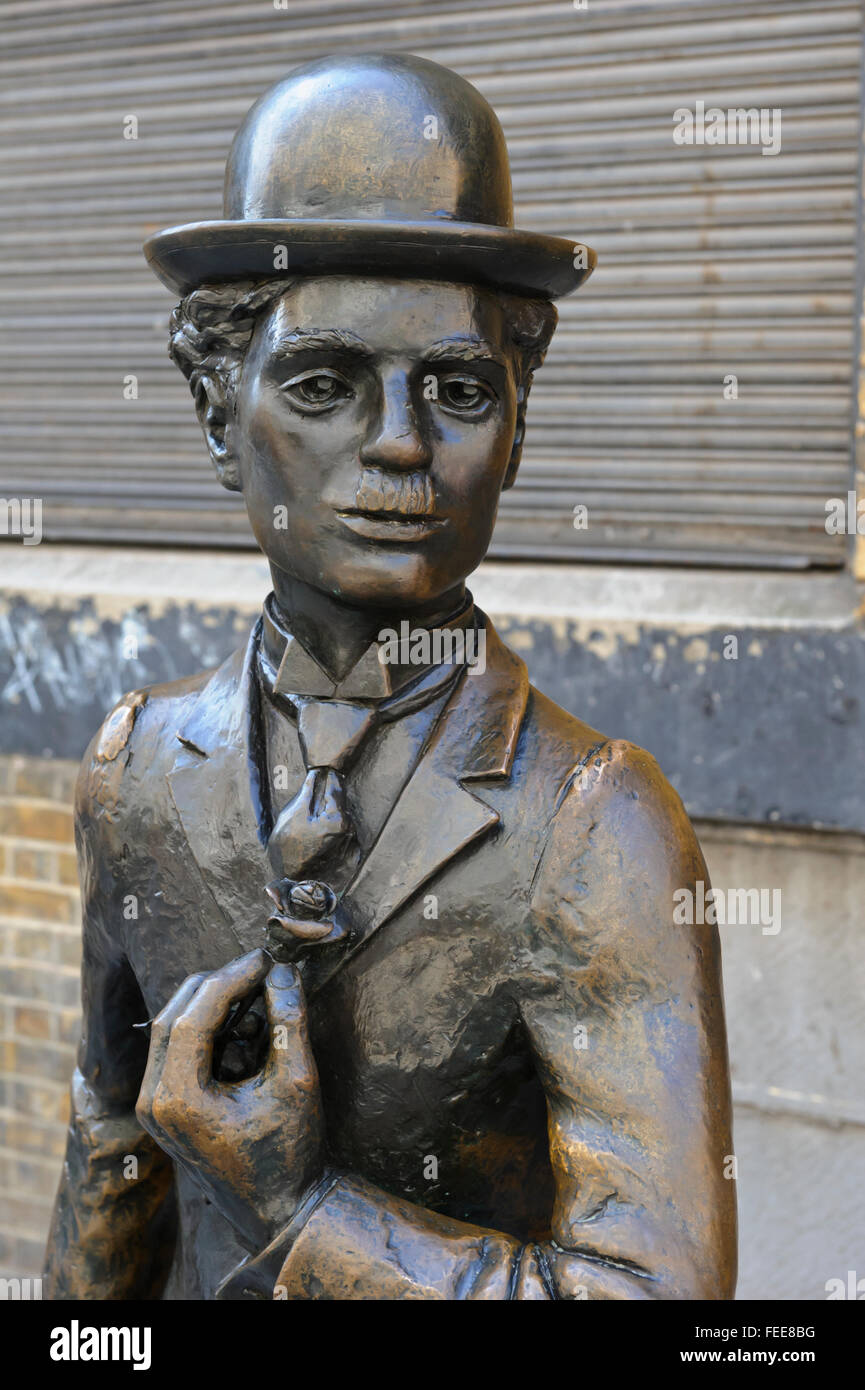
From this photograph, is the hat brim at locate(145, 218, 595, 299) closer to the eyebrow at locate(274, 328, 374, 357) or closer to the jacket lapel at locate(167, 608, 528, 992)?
the eyebrow at locate(274, 328, 374, 357)

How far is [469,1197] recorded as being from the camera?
181 centimetres

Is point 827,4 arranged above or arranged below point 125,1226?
above

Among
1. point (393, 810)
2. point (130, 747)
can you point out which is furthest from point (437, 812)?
point (130, 747)

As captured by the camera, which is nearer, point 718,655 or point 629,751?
point 629,751

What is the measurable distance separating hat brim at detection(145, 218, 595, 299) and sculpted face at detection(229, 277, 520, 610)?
0.02 metres

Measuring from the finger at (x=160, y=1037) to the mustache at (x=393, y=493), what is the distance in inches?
21.9

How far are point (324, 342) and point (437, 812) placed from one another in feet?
1.78

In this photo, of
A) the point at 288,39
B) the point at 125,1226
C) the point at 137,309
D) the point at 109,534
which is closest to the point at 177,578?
the point at 109,534

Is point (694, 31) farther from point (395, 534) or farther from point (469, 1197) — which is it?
point (469, 1197)

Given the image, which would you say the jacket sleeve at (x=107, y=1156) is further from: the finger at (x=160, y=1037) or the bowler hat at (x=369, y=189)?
the bowler hat at (x=369, y=189)

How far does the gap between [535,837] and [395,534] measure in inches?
15.1

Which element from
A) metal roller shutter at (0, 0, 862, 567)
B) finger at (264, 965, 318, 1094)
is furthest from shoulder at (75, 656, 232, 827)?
metal roller shutter at (0, 0, 862, 567)

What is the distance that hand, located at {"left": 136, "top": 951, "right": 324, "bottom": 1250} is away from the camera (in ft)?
5.19

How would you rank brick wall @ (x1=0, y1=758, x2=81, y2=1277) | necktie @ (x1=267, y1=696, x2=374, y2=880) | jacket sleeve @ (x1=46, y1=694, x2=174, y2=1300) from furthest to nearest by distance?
brick wall @ (x1=0, y1=758, x2=81, y2=1277) < jacket sleeve @ (x1=46, y1=694, x2=174, y2=1300) < necktie @ (x1=267, y1=696, x2=374, y2=880)
